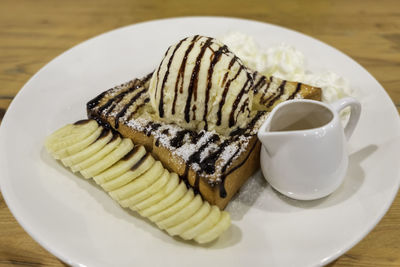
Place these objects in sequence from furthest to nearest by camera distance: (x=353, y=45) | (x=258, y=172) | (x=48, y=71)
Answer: (x=353, y=45) → (x=48, y=71) → (x=258, y=172)

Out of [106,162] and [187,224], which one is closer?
[187,224]

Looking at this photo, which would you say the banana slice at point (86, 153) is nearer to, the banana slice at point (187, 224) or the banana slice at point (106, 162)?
the banana slice at point (106, 162)

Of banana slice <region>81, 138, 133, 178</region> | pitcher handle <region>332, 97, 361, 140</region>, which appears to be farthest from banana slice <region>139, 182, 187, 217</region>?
pitcher handle <region>332, 97, 361, 140</region>

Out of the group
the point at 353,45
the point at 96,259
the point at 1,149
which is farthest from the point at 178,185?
the point at 353,45

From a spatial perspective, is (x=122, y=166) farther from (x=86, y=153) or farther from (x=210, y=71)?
(x=210, y=71)

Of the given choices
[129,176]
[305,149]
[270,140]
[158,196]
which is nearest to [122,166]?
[129,176]

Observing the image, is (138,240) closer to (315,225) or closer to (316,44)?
(315,225)
